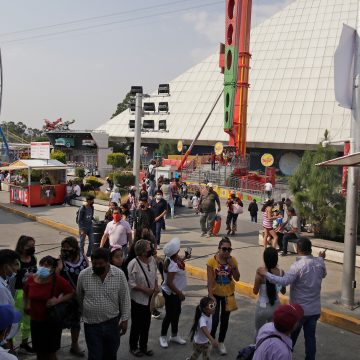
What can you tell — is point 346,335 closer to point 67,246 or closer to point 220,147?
point 67,246

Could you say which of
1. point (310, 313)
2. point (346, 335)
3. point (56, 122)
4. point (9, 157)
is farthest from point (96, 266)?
point (56, 122)

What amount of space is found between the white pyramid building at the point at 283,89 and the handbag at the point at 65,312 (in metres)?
38.1

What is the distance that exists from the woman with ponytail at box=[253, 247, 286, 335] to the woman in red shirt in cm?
201

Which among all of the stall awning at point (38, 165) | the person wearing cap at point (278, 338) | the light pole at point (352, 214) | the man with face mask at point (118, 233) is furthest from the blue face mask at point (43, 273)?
the stall awning at point (38, 165)

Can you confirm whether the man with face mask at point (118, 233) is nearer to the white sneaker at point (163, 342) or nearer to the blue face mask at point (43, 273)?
the white sneaker at point (163, 342)

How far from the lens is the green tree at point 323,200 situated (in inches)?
419

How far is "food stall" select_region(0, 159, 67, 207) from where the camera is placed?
Result: 18328mm

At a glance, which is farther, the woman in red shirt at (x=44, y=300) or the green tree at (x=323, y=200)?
the green tree at (x=323, y=200)

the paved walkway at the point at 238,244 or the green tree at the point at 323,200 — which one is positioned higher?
the green tree at the point at 323,200

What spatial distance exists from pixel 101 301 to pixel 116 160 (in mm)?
34509

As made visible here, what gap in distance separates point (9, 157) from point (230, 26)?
30324 millimetres

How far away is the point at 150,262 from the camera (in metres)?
5.05

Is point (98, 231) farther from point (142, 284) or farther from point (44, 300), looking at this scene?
point (44, 300)

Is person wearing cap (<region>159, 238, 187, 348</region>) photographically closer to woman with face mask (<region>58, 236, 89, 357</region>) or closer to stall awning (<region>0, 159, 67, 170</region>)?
woman with face mask (<region>58, 236, 89, 357</region>)
